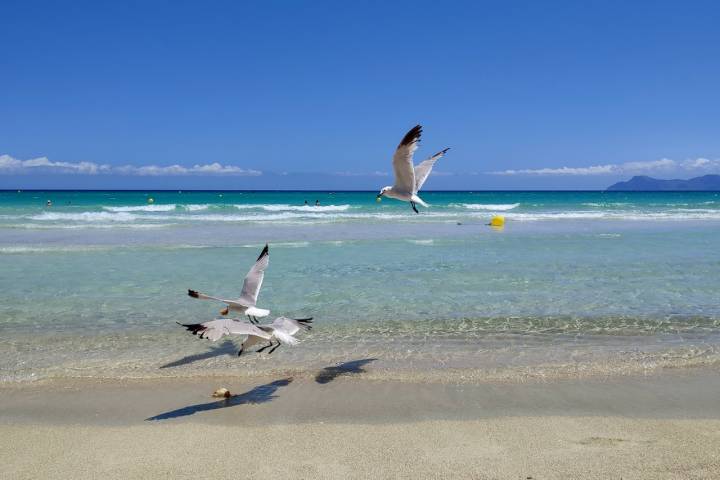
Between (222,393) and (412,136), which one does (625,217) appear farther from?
(222,393)

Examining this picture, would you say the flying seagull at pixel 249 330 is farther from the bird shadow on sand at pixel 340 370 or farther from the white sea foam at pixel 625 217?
the white sea foam at pixel 625 217

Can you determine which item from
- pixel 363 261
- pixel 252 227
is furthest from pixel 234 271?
pixel 252 227

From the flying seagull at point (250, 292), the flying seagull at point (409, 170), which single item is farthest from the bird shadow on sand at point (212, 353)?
the flying seagull at point (409, 170)

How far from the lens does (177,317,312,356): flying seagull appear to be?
522cm

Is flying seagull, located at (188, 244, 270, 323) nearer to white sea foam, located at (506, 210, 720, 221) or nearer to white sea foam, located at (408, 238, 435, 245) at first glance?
white sea foam, located at (408, 238, 435, 245)

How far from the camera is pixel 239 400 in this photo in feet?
17.8

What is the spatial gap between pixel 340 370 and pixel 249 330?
48.0 inches

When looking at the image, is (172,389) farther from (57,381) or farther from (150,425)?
(57,381)

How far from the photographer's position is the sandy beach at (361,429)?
13.5ft

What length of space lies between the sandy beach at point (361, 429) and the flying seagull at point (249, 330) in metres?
0.51

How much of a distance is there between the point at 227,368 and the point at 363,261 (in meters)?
8.38

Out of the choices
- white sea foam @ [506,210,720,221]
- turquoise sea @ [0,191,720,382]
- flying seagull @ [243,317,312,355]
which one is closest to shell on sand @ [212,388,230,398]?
flying seagull @ [243,317,312,355]

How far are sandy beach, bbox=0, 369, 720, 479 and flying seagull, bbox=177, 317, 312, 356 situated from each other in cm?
51

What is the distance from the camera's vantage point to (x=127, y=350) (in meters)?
6.89
